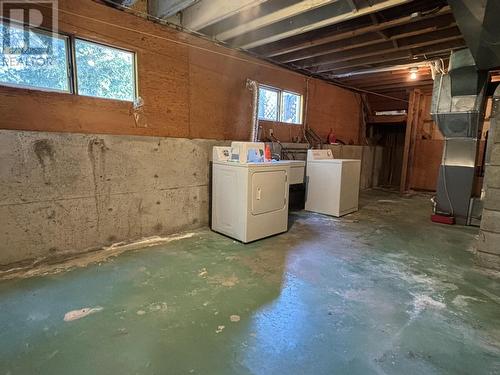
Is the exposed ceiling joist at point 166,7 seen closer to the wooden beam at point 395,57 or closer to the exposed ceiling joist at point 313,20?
the exposed ceiling joist at point 313,20

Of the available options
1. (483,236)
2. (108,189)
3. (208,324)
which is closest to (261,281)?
(208,324)

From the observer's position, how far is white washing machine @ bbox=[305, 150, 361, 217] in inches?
170

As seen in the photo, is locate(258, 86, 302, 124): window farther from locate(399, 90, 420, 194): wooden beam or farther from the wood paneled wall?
locate(399, 90, 420, 194): wooden beam

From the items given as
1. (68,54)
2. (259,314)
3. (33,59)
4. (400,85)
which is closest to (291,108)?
(400,85)

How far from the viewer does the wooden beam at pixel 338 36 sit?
295cm

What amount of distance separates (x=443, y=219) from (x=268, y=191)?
297cm

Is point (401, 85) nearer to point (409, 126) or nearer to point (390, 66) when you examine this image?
point (409, 126)

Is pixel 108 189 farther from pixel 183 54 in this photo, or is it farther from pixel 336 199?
pixel 336 199

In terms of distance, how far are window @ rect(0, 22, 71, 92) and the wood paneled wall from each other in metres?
0.10

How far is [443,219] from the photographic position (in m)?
4.21

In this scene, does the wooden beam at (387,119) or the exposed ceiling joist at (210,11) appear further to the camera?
the wooden beam at (387,119)

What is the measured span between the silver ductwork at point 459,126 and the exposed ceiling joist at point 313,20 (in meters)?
1.90

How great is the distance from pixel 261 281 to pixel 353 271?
0.89m

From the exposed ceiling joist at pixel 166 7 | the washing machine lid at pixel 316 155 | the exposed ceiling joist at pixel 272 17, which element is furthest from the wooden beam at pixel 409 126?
the exposed ceiling joist at pixel 166 7
